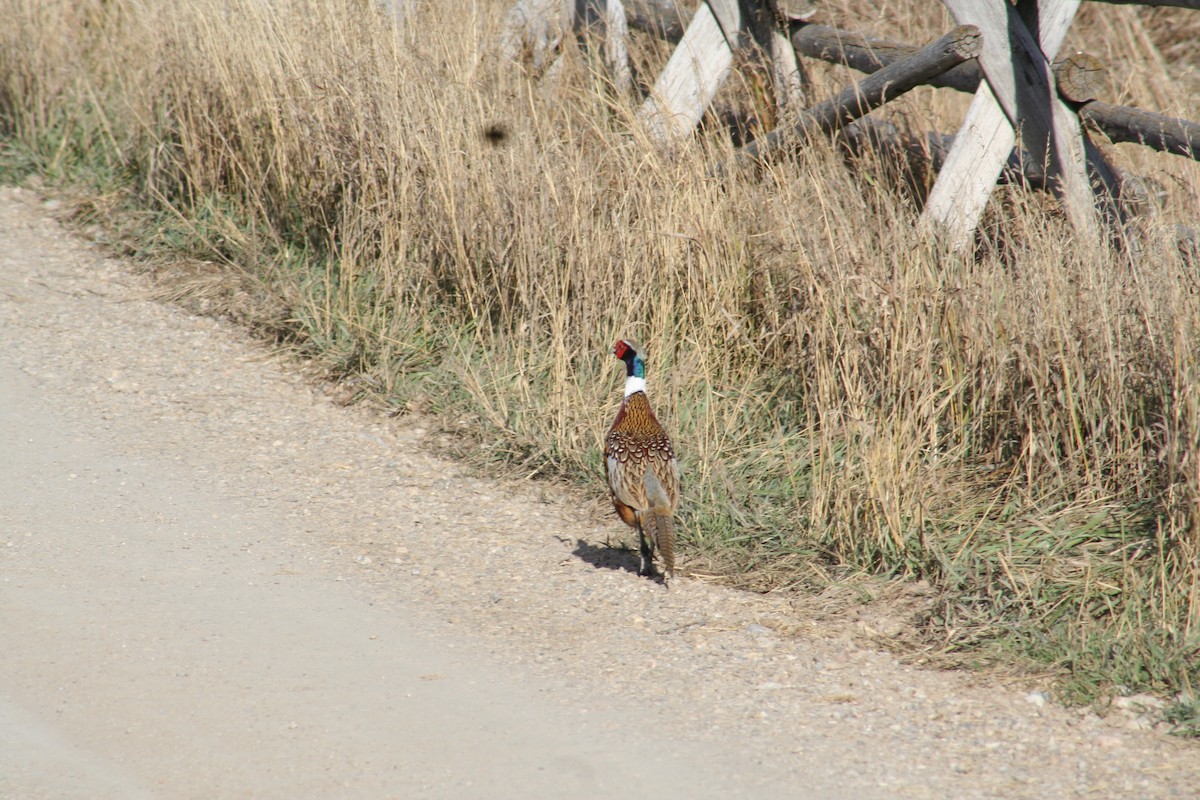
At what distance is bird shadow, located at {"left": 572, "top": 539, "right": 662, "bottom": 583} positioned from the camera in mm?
4723

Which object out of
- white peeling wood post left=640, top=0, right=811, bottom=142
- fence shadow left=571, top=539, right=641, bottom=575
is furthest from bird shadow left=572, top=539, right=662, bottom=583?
white peeling wood post left=640, top=0, right=811, bottom=142

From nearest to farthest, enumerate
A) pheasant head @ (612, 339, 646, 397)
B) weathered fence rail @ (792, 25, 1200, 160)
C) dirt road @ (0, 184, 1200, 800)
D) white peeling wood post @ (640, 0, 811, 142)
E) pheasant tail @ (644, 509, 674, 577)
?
dirt road @ (0, 184, 1200, 800), pheasant tail @ (644, 509, 674, 577), pheasant head @ (612, 339, 646, 397), weathered fence rail @ (792, 25, 1200, 160), white peeling wood post @ (640, 0, 811, 142)

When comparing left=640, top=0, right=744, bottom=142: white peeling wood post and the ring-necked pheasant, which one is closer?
the ring-necked pheasant

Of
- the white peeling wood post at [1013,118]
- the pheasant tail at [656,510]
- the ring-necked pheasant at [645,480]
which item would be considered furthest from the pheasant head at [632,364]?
the white peeling wood post at [1013,118]

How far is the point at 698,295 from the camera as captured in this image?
5.76 m

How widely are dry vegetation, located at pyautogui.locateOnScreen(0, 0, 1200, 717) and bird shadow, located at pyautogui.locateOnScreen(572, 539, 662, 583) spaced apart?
0.24 m

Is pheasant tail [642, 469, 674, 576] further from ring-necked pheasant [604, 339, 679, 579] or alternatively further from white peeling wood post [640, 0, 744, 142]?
white peeling wood post [640, 0, 744, 142]

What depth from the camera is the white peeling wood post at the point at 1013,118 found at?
548 centimetres

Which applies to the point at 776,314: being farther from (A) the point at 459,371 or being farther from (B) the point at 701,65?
(B) the point at 701,65

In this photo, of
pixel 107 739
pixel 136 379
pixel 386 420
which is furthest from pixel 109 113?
pixel 107 739

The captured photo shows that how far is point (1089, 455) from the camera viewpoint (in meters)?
4.67

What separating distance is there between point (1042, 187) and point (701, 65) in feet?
7.05

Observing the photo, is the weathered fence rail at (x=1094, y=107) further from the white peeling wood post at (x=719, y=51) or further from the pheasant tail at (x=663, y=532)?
the pheasant tail at (x=663, y=532)

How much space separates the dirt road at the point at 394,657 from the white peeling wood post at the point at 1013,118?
2.39 meters
